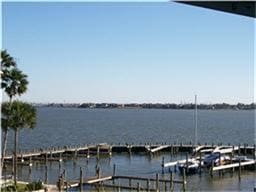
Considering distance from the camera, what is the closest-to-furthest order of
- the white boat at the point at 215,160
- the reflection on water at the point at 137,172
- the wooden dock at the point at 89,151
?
the reflection on water at the point at 137,172 → the white boat at the point at 215,160 → the wooden dock at the point at 89,151

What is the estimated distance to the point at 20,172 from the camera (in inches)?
1823

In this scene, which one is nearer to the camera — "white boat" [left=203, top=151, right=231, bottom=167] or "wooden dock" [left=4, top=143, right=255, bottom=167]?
"white boat" [left=203, top=151, right=231, bottom=167]

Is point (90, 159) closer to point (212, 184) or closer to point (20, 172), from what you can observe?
point (20, 172)

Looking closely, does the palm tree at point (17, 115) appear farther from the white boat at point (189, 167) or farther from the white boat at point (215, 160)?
the white boat at point (215, 160)

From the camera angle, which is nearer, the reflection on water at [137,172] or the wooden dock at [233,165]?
the reflection on water at [137,172]

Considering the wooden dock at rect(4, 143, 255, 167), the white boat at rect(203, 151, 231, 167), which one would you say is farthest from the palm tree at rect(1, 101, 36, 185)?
the white boat at rect(203, 151, 231, 167)

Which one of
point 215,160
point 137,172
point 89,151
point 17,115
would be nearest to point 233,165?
point 215,160

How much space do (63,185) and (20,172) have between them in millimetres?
15491

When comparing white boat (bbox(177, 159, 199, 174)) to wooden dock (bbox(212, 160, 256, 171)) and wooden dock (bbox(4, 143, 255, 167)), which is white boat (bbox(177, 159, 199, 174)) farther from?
wooden dock (bbox(4, 143, 255, 167))

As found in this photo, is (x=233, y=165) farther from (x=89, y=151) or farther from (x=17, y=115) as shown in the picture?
(x=17, y=115)

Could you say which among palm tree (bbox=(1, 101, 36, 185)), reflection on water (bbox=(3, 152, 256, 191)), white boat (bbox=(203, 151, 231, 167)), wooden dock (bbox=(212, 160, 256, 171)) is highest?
palm tree (bbox=(1, 101, 36, 185))

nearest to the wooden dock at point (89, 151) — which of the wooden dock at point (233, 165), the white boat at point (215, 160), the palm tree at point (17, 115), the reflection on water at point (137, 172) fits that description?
the reflection on water at point (137, 172)

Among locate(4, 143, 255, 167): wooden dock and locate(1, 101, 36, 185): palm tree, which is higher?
locate(1, 101, 36, 185): palm tree

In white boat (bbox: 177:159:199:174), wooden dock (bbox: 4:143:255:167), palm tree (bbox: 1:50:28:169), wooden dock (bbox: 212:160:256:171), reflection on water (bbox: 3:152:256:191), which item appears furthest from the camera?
wooden dock (bbox: 4:143:255:167)
